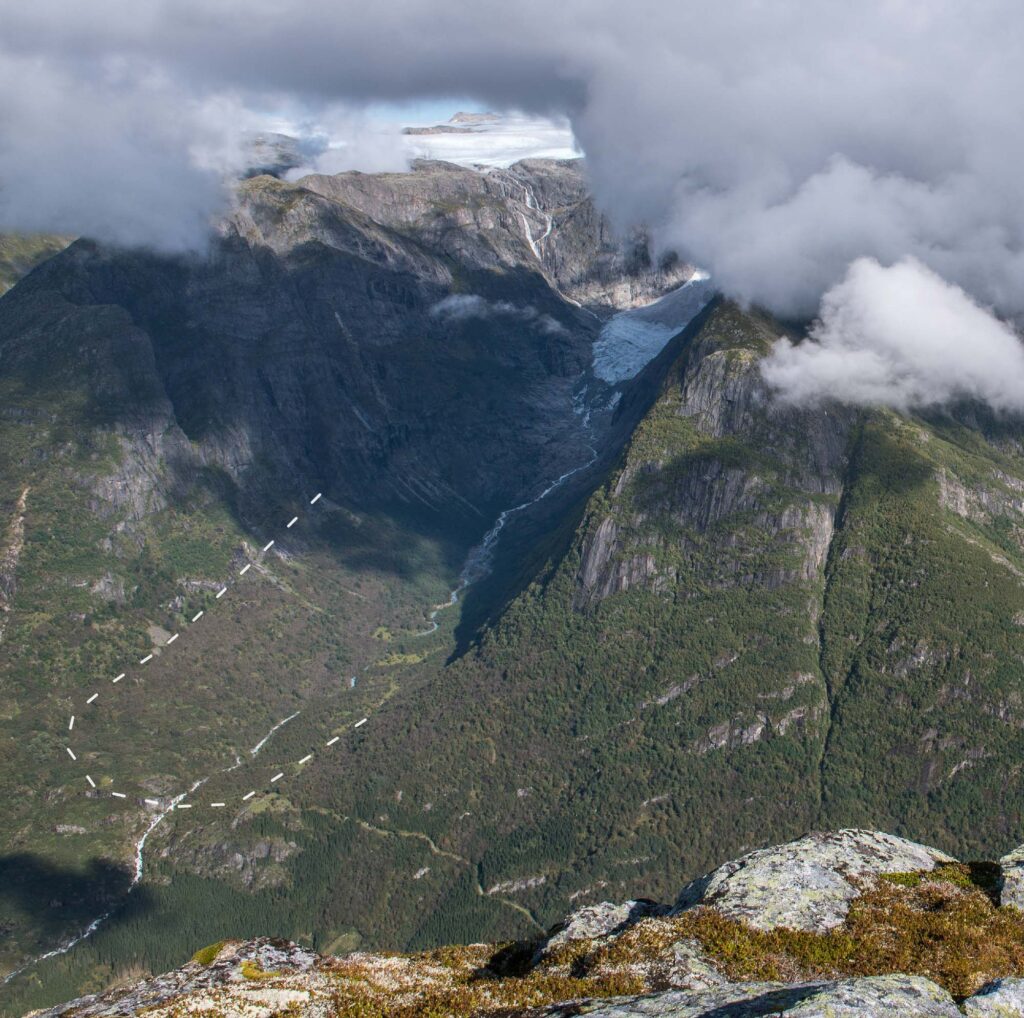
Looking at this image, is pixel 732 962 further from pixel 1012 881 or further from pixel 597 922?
pixel 1012 881

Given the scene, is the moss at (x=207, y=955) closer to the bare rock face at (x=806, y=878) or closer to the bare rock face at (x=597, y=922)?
the bare rock face at (x=597, y=922)

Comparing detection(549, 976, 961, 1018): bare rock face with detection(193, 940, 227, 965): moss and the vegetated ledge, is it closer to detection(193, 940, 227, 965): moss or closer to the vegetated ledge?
the vegetated ledge

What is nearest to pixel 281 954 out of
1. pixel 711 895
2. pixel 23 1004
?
pixel 711 895

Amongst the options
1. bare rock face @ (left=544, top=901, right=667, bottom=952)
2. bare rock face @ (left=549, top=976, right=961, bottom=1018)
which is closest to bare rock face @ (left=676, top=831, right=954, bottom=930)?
bare rock face @ (left=544, top=901, right=667, bottom=952)

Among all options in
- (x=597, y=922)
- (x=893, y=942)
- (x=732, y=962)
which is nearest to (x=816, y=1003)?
(x=732, y=962)

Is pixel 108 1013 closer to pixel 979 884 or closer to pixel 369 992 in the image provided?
pixel 369 992
